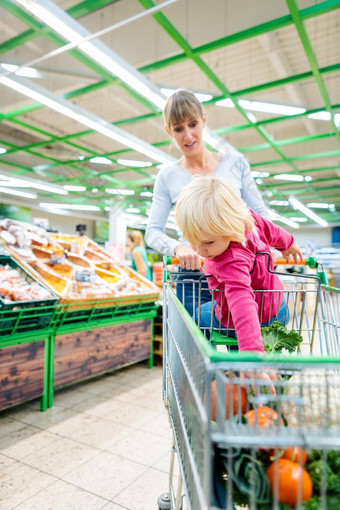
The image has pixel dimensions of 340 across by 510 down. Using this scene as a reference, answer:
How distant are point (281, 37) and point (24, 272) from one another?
6.46 meters

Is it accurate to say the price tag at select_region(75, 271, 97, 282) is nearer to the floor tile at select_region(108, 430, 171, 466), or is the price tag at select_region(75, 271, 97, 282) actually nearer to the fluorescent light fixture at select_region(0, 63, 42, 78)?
the floor tile at select_region(108, 430, 171, 466)

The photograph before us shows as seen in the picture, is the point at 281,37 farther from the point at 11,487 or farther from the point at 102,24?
the point at 11,487

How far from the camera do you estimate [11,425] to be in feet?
9.27

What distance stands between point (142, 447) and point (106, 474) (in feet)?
1.26

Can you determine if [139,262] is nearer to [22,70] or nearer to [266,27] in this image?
[22,70]

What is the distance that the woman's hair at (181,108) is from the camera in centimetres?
164

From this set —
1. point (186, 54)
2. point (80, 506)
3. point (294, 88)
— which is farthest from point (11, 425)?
point (294, 88)

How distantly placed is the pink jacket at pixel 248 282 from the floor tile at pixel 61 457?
1.54 m

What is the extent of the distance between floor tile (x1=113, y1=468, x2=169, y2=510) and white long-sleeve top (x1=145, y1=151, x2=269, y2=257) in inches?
52.8

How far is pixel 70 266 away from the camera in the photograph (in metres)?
3.94

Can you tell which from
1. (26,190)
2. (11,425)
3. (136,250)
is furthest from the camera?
(26,190)

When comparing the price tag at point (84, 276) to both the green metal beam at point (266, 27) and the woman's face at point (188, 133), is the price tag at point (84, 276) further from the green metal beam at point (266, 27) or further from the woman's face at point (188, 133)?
the green metal beam at point (266, 27)

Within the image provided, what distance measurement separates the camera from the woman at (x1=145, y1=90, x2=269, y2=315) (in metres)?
1.67

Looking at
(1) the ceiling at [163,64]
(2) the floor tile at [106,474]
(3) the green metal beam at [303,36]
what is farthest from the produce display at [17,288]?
(3) the green metal beam at [303,36]
